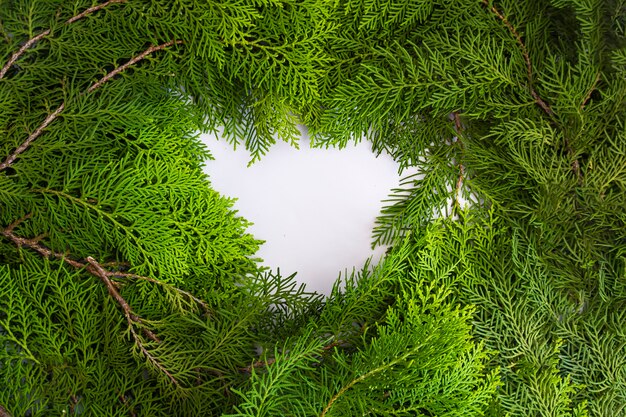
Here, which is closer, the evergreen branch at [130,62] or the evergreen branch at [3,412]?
the evergreen branch at [3,412]

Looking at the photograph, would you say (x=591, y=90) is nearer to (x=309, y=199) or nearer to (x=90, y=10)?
(x=309, y=199)

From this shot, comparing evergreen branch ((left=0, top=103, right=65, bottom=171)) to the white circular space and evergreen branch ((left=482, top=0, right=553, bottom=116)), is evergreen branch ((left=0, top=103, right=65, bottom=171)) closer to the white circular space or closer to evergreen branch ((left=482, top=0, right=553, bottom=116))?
the white circular space

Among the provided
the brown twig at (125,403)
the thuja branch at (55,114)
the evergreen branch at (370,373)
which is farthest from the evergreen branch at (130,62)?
the evergreen branch at (370,373)

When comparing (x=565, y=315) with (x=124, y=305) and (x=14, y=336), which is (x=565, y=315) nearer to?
(x=124, y=305)

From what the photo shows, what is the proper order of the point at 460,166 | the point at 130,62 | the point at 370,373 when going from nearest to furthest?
the point at 370,373 < the point at 130,62 < the point at 460,166

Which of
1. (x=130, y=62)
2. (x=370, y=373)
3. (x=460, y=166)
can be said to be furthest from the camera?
(x=460, y=166)

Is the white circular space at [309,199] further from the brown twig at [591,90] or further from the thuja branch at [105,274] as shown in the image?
the brown twig at [591,90]

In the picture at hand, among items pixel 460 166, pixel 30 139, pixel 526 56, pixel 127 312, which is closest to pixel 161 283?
pixel 127 312
